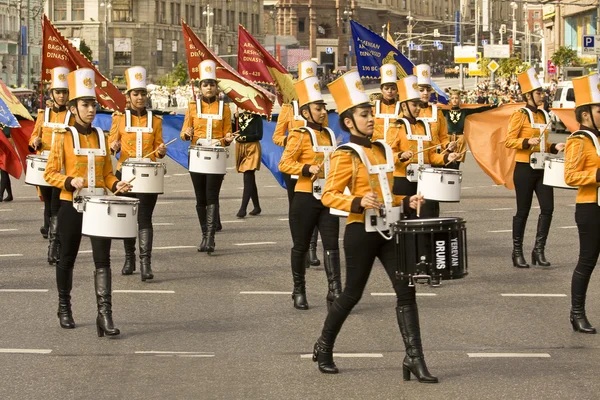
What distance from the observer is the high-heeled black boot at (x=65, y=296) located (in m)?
10.8

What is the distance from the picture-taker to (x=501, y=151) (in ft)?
68.3

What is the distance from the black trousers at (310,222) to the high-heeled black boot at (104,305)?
188cm

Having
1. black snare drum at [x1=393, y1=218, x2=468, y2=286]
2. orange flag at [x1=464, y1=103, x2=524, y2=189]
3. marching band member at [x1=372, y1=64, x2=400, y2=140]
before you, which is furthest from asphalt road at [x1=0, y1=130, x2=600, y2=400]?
orange flag at [x1=464, y1=103, x2=524, y2=189]

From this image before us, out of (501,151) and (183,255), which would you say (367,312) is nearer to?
(183,255)

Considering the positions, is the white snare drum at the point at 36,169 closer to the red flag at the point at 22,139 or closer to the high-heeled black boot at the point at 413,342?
the red flag at the point at 22,139

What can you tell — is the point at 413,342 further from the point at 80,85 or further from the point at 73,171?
the point at 80,85

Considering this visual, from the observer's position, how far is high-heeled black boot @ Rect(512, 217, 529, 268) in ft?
47.0

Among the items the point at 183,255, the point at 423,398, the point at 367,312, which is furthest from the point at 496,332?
the point at 183,255

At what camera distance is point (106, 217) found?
33.5ft

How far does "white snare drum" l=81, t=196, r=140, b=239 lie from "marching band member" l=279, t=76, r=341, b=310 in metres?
1.79

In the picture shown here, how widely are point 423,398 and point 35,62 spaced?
10052 cm

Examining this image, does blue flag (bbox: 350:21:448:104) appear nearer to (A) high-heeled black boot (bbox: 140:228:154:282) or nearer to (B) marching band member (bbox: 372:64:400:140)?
(B) marching band member (bbox: 372:64:400:140)

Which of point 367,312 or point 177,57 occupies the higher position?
point 177,57

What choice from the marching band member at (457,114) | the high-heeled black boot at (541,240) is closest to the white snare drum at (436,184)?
the high-heeled black boot at (541,240)
